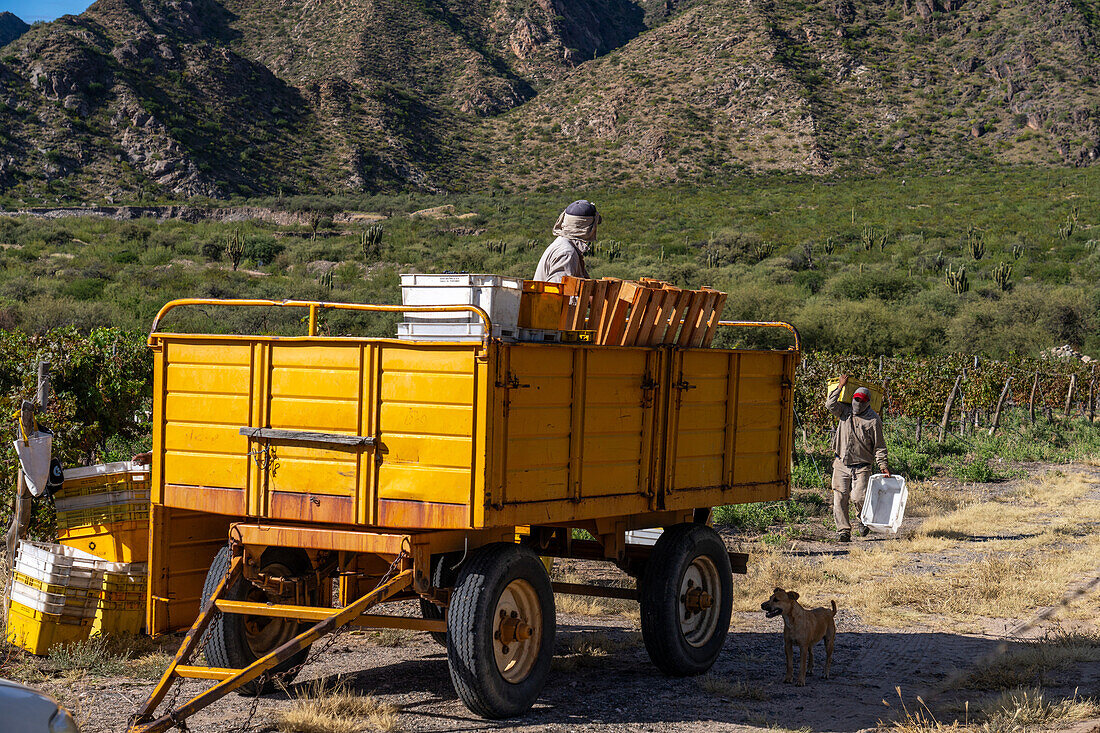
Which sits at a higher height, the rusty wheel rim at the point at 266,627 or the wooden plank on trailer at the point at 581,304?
the wooden plank on trailer at the point at 581,304

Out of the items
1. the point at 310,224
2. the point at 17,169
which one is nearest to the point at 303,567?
the point at 310,224

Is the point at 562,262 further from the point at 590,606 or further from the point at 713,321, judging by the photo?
the point at 590,606

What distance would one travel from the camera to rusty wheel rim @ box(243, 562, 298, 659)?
6.43 metres

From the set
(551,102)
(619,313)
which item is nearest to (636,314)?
(619,313)

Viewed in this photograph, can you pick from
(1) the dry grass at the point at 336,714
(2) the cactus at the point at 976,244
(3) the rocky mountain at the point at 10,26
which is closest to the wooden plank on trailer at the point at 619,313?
(1) the dry grass at the point at 336,714

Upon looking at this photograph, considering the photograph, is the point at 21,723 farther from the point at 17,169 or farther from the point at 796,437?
the point at 17,169

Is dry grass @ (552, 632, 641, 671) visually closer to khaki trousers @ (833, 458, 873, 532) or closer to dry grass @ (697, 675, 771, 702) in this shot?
dry grass @ (697, 675, 771, 702)

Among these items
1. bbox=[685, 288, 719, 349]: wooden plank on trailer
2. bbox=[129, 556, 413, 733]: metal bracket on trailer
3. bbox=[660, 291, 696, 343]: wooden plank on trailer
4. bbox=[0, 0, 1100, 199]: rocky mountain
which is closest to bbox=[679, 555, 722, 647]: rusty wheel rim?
bbox=[685, 288, 719, 349]: wooden plank on trailer

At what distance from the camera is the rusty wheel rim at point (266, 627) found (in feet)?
21.1

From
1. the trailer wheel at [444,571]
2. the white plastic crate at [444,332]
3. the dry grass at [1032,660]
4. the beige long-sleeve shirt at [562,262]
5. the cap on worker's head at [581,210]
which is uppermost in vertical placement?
the cap on worker's head at [581,210]

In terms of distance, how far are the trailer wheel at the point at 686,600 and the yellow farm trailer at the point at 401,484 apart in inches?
1.2

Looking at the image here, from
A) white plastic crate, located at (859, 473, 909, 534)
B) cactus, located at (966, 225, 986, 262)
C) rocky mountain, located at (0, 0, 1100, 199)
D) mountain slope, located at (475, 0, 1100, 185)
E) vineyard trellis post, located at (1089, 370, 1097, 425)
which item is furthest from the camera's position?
mountain slope, located at (475, 0, 1100, 185)

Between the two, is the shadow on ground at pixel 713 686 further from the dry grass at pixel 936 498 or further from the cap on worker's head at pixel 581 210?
the dry grass at pixel 936 498

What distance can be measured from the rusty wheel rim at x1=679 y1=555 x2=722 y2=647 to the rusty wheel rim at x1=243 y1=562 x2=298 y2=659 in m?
2.67
